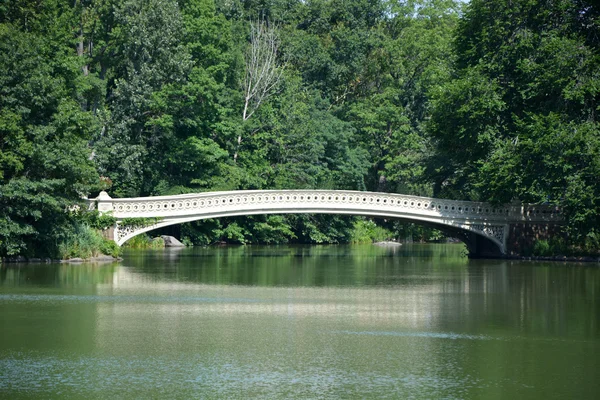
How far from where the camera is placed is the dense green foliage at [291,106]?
32562mm

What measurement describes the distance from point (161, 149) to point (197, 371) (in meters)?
34.8

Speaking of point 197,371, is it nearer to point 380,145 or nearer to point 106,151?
point 106,151

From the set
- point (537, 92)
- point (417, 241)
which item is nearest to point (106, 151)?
point (537, 92)

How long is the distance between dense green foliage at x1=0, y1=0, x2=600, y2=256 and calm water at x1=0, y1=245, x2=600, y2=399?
16.8 ft

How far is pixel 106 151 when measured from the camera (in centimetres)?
4594

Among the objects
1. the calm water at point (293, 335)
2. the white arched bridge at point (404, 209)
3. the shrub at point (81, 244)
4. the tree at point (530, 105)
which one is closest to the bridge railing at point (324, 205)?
the white arched bridge at point (404, 209)

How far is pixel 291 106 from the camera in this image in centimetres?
5500

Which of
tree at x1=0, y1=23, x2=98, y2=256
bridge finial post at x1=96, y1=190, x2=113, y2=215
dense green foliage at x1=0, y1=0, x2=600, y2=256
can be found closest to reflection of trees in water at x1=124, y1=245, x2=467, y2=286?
bridge finial post at x1=96, y1=190, x2=113, y2=215

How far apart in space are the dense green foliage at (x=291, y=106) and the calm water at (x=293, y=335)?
5115 mm

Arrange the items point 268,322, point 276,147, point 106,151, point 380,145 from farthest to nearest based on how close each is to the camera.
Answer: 1. point 380,145
2. point 276,147
3. point 106,151
4. point 268,322

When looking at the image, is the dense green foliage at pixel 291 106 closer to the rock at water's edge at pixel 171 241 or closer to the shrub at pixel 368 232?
the shrub at pixel 368 232

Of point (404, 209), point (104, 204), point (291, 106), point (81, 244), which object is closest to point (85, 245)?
point (81, 244)

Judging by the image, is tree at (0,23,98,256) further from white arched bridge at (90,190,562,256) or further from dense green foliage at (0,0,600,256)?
white arched bridge at (90,190,562,256)

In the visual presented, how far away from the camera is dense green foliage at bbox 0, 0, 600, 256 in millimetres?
32562
